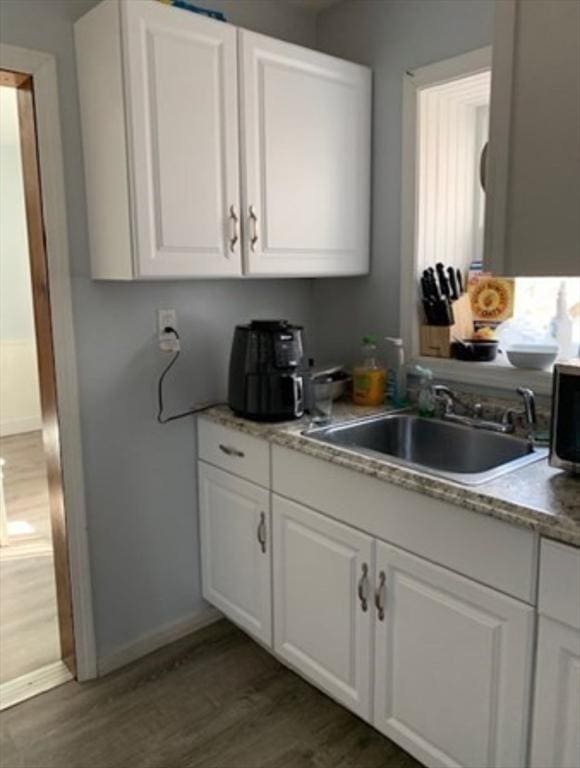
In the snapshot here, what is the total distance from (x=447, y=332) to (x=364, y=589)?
980mm

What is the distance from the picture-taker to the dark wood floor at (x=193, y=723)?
1.81 metres

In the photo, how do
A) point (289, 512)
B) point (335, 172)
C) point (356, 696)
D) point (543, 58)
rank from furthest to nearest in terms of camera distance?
point (335, 172), point (289, 512), point (356, 696), point (543, 58)

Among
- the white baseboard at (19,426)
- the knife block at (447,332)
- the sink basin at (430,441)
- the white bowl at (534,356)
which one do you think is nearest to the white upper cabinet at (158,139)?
the sink basin at (430,441)

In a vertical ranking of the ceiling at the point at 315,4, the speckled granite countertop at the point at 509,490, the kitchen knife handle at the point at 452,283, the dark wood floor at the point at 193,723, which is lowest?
the dark wood floor at the point at 193,723

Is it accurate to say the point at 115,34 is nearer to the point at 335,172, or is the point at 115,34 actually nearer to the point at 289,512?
the point at 335,172

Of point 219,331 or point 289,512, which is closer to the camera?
point 289,512

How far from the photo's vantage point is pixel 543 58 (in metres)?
0.96

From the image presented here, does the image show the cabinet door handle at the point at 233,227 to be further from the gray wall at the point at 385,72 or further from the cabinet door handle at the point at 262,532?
the cabinet door handle at the point at 262,532

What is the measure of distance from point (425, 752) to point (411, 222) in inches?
65.1

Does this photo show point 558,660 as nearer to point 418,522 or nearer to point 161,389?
point 418,522

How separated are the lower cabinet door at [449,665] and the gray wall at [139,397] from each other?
3.11ft

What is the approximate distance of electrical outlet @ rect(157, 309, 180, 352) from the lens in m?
2.17

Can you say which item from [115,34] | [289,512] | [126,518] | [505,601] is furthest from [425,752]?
[115,34]

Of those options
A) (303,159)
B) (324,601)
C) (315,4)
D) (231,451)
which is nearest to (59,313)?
(231,451)
